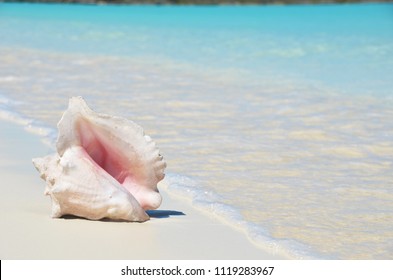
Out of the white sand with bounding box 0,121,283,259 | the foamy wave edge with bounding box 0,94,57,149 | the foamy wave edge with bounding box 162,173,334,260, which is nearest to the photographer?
the white sand with bounding box 0,121,283,259

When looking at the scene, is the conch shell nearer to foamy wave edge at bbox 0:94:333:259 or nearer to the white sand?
the white sand

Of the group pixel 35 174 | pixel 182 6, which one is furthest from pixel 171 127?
pixel 182 6

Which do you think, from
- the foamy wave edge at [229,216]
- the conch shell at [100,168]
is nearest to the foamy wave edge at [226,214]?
the foamy wave edge at [229,216]

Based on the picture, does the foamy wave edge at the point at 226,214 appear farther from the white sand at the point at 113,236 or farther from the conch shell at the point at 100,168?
the conch shell at the point at 100,168

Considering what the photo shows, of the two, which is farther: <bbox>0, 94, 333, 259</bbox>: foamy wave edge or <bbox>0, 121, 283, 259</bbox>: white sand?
<bbox>0, 94, 333, 259</bbox>: foamy wave edge

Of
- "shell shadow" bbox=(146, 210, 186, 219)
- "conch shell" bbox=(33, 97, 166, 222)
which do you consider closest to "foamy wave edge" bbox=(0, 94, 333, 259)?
"shell shadow" bbox=(146, 210, 186, 219)

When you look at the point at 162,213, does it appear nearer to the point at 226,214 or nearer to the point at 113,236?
the point at 226,214

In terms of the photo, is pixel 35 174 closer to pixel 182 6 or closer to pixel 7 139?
pixel 7 139
